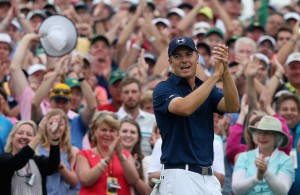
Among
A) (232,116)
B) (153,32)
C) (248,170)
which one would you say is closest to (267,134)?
(248,170)

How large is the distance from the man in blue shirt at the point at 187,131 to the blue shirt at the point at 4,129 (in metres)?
3.86

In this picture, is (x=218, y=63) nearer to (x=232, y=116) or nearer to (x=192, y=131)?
(x=192, y=131)

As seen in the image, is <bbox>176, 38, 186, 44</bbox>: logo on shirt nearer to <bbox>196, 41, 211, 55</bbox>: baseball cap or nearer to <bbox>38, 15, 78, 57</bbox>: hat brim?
<bbox>38, 15, 78, 57</bbox>: hat brim

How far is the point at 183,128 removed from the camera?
1006 cm

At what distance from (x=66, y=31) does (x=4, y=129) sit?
80.5 inches

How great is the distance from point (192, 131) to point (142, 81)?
6.42 meters

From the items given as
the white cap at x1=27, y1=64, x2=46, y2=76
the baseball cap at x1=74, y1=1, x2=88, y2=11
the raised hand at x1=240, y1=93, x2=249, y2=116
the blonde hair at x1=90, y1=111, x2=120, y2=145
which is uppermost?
the baseball cap at x1=74, y1=1, x2=88, y2=11

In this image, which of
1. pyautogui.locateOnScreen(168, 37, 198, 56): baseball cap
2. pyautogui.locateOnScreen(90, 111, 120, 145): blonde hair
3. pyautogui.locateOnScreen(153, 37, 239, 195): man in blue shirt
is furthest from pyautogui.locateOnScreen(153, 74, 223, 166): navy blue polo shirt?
pyautogui.locateOnScreen(90, 111, 120, 145): blonde hair

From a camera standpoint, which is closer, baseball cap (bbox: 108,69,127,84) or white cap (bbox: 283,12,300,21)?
baseball cap (bbox: 108,69,127,84)

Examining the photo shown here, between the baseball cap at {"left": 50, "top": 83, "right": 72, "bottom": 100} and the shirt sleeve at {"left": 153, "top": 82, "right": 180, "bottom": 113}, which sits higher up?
the baseball cap at {"left": 50, "top": 83, "right": 72, "bottom": 100}

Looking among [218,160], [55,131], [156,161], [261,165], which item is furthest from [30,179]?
[261,165]

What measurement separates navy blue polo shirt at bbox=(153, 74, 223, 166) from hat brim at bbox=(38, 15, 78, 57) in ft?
16.4

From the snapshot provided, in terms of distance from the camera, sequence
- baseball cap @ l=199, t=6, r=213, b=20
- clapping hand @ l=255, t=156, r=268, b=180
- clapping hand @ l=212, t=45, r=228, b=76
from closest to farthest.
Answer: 1. clapping hand @ l=212, t=45, r=228, b=76
2. clapping hand @ l=255, t=156, r=268, b=180
3. baseball cap @ l=199, t=6, r=213, b=20

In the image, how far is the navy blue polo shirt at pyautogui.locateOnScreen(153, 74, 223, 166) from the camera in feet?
33.0
